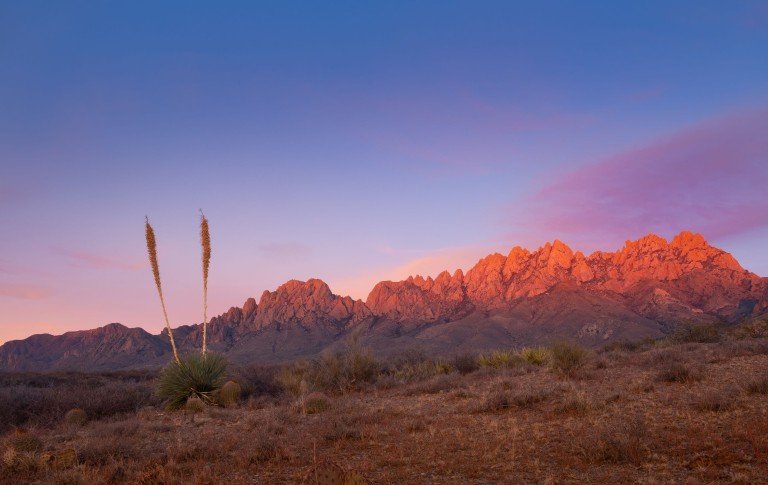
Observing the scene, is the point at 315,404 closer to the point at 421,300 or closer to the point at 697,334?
the point at 697,334

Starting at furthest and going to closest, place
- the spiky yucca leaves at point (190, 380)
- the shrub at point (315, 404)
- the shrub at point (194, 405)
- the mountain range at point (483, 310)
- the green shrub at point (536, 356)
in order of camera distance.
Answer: the mountain range at point (483, 310)
the green shrub at point (536, 356)
the spiky yucca leaves at point (190, 380)
the shrub at point (194, 405)
the shrub at point (315, 404)

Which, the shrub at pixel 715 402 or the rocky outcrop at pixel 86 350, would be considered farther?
the rocky outcrop at pixel 86 350

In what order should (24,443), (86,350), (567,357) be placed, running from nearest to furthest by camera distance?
(24,443), (567,357), (86,350)

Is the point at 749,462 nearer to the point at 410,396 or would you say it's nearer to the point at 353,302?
the point at 410,396

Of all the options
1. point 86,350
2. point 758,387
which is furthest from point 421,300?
point 758,387

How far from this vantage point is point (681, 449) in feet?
25.1

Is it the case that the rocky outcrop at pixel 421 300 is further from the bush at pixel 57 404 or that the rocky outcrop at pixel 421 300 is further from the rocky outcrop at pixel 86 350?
the bush at pixel 57 404

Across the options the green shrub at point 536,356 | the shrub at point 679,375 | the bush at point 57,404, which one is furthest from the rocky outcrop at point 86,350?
the shrub at point 679,375

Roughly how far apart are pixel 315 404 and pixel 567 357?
28.7 feet

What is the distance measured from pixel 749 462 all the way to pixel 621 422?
2.61 m

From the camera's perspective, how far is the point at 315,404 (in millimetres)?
14102

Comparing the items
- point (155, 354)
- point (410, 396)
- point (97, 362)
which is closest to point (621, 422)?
point (410, 396)

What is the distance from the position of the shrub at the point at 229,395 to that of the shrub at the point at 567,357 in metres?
10.9

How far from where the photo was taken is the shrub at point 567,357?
17.0m
